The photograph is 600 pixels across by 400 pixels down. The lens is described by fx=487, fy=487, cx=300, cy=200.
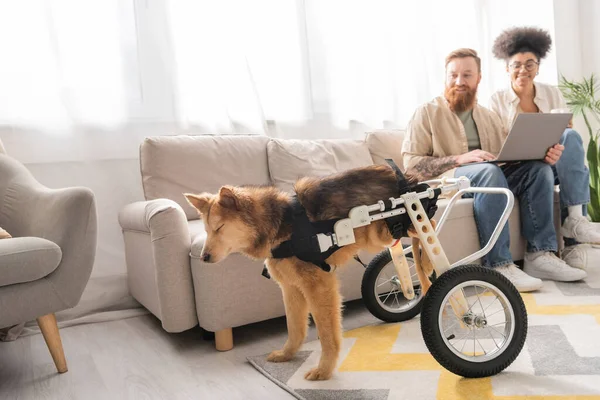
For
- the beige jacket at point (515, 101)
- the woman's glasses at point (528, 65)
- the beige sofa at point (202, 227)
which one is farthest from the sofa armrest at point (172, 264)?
the woman's glasses at point (528, 65)

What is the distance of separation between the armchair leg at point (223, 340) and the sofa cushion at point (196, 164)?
0.66 meters

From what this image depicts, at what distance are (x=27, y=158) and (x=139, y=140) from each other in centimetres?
52

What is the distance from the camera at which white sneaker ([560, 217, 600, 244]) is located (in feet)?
7.94

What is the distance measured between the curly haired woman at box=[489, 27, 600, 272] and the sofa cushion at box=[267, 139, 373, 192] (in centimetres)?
90

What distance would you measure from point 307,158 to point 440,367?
55.9 inches

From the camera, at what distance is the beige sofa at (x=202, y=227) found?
5.69 feet

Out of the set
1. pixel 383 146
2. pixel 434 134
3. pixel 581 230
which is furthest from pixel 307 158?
pixel 581 230

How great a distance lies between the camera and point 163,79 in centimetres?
257

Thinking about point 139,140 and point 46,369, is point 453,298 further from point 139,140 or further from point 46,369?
point 139,140

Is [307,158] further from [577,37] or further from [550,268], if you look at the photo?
[577,37]

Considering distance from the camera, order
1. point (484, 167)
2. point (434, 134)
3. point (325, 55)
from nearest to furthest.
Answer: point (484, 167), point (434, 134), point (325, 55)

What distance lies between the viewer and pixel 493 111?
109 inches

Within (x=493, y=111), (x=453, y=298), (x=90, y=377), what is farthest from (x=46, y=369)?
(x=493, y=111)

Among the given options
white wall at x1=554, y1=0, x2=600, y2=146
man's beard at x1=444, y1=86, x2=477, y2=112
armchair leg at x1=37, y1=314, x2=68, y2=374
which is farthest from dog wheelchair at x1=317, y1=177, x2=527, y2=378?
white wall at x1=554, y1=0, x2=600, y2=146
